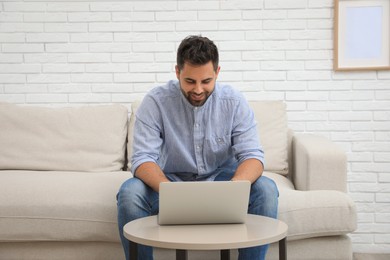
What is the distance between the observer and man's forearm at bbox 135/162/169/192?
243 centimetres

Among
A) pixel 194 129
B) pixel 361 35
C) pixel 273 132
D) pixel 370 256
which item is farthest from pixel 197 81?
pixel 370 256

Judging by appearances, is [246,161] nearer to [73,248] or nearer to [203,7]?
[73,248]

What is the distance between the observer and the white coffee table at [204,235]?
183cm

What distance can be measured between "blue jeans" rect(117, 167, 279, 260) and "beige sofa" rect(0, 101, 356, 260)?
9.4 inches

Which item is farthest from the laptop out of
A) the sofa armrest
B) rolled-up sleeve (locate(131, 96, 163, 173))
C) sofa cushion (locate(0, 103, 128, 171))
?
sofa cushion (locate(0, 103, 128, 171))

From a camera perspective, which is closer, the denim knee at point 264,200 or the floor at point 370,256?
the denim knee at point 264,200

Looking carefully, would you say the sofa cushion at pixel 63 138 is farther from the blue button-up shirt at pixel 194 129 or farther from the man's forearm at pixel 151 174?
the man's forearm at pixel 151 174

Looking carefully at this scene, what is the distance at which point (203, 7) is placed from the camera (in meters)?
3.64

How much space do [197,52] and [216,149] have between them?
1.50 ft

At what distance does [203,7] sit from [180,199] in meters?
1.88

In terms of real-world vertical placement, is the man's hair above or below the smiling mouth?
above

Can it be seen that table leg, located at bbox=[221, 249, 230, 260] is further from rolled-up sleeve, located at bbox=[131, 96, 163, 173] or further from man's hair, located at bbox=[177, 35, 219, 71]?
man's hair, located at bbox=[177, 35, 219, 71]

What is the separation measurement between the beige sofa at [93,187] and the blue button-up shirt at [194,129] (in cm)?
30

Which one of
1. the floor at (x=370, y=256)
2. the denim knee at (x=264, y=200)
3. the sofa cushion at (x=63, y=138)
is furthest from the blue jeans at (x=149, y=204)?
the floor at (x=370, y=256)
